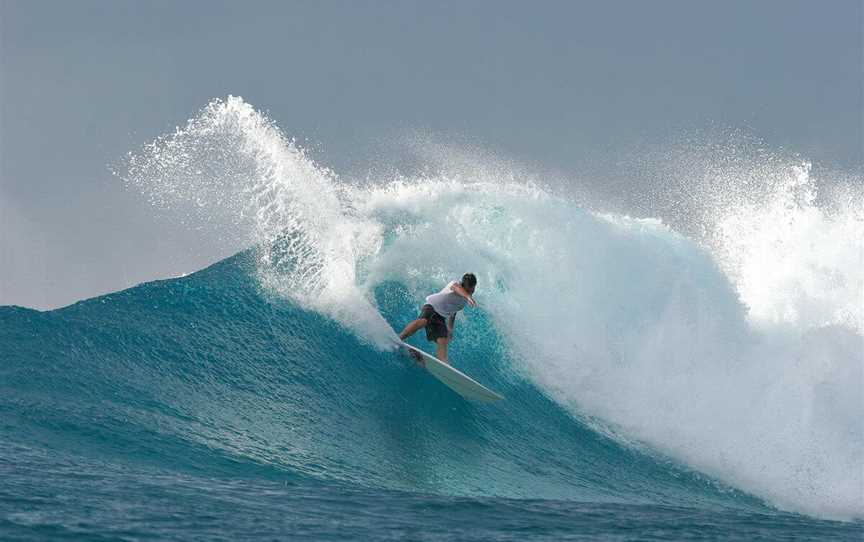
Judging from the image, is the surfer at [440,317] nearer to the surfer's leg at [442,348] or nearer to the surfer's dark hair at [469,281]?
the surfer's leg at [442,348]

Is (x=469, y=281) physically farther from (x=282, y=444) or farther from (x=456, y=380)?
(x=282, y=444)

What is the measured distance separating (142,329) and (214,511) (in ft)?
15.6

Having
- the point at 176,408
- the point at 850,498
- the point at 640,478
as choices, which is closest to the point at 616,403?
the point at 640,478

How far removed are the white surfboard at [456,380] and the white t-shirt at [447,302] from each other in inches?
20.5

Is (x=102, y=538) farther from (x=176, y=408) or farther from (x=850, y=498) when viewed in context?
(x=850, y=498)

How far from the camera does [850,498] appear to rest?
33.9 ft

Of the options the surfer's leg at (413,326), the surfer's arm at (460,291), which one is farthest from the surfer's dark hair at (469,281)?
the surfer's leg at (413,326)

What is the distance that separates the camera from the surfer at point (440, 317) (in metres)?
10.9

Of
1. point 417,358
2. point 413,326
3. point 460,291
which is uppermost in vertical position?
point 460,291

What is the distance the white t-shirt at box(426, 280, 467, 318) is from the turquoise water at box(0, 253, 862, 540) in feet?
2.30

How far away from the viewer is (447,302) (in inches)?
431

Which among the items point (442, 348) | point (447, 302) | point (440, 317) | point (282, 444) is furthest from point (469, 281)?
point (282, 444)

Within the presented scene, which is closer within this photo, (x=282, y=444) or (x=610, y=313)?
(x=282, y=444)

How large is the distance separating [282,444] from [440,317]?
10.3ft
